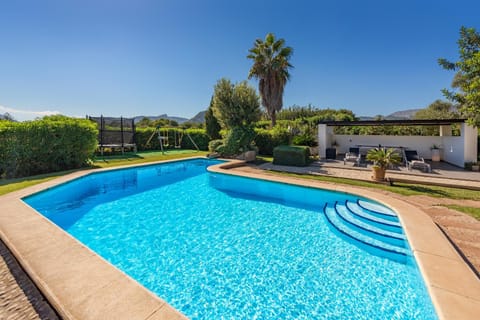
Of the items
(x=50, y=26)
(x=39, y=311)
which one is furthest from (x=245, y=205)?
(x=50, y=26)

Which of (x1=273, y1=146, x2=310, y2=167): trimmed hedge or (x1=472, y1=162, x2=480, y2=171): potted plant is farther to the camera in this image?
(x1=273, y1=146, x2=310, y2=167): trimmed hedge

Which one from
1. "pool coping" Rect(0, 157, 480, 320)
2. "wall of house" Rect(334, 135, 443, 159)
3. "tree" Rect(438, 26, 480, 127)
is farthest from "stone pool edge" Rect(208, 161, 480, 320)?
"wall of house" Rect(334, 135, 443, 159)

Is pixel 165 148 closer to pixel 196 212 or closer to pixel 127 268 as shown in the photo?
pixel 196 212

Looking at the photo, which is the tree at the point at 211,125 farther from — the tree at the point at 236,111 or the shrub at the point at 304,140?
the shrub at the point at 304,140

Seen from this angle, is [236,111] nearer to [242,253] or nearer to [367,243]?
[242,253]

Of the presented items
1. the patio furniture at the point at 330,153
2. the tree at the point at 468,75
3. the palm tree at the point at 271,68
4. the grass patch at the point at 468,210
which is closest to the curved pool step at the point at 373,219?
the grass patch at the point at 468,210

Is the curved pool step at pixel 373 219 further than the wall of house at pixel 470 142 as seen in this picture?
No

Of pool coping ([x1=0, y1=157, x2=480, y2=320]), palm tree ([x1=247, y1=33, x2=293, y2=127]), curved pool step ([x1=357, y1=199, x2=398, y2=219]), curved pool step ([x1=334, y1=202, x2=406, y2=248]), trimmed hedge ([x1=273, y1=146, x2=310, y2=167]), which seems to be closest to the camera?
pool coping ([x1=0, y1=157, x2=480, y2=320])

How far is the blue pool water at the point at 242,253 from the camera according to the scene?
2824 mm

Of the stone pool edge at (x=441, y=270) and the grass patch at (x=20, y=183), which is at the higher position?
the grass patch at (x=20, y=183)

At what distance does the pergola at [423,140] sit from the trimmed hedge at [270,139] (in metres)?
2.77

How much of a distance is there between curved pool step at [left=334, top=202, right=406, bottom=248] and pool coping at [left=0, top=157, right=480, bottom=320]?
0.33m

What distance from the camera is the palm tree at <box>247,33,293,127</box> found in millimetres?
16578

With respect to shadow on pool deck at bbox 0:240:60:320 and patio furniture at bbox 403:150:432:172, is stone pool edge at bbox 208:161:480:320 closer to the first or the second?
shadow on pool deck at bbox 0:240:60:320
